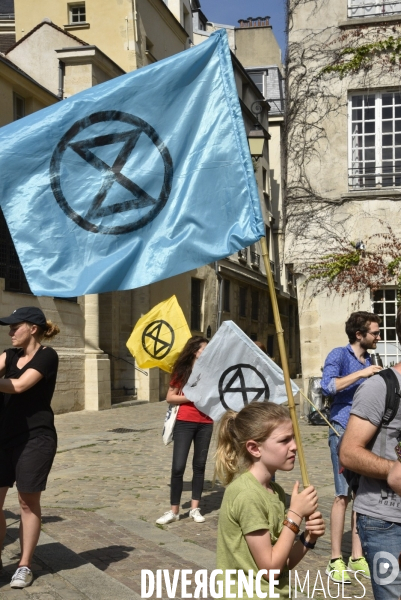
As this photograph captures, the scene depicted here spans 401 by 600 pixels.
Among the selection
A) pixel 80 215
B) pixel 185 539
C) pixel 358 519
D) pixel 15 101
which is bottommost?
pixel 185 539

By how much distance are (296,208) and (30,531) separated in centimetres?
1186

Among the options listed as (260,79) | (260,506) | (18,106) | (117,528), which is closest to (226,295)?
(260,79)

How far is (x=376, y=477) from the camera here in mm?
3354

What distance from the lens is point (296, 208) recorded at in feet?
53.6

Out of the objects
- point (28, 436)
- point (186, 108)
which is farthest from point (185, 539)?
point (186, 108)

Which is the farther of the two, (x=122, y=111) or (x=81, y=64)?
(x=81, y=64)

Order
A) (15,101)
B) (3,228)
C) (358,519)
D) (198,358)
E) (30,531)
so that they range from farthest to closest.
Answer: (15,101) → (3,228) → (198,358) → (30,531) → (358,519)

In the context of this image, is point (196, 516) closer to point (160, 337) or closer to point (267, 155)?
point (160, 337)

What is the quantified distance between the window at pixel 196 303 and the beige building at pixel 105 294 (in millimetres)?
37

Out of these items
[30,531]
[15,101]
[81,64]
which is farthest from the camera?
[81,64]

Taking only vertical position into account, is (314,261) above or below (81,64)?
below

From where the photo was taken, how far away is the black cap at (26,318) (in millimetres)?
5461

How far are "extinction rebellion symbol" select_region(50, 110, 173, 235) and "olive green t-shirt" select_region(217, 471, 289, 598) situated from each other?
2.20 meters

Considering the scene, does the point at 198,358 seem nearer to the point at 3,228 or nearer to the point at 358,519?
the point at 358,519
